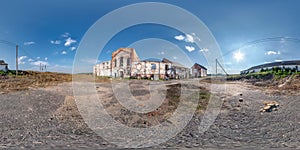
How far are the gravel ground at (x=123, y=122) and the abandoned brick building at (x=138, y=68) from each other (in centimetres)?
218

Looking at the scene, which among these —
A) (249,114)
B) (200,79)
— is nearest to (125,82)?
(200,79)

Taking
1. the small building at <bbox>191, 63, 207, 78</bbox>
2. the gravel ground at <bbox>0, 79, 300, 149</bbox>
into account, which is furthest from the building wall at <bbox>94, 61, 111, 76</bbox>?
the small building at <bbox>191, 63, 207, 78</bbox>

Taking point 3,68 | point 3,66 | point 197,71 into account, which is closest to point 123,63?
point 197,71

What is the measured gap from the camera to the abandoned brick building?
997 centimetres

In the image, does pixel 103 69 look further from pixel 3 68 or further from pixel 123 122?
pixel 3 68

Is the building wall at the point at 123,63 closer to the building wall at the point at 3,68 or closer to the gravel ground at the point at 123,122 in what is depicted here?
the gravel ground at the point at 123,122

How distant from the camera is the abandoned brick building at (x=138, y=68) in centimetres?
997

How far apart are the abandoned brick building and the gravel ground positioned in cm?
218

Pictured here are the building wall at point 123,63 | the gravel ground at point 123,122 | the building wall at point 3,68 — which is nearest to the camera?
the gravel ground at point 123,122

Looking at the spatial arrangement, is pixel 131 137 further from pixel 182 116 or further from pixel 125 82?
pixel 125 82

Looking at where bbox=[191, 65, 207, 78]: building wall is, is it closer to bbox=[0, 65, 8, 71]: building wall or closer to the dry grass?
the dry grass

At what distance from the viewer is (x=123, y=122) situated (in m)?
5.51

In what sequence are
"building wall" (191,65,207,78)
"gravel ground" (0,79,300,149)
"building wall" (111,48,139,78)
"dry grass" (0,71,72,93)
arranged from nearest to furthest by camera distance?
"gravel ground" (0,79,300,149) < "building wall" (111,48,139,78) < "dry grass" (0,71,72,93) < "building wall" (191,65,207,78)

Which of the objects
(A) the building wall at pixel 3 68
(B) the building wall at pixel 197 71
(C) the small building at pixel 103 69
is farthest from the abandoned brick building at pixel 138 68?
(A) the building wall at pixel 3 68
